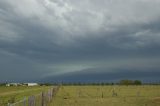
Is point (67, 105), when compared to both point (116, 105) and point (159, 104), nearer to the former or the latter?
point (116, 105)

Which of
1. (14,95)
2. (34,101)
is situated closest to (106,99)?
(14,95)

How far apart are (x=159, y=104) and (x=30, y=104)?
87.7ft

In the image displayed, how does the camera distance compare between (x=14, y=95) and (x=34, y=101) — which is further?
(x=14, y=95)

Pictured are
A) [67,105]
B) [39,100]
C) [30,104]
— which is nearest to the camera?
[30,104]

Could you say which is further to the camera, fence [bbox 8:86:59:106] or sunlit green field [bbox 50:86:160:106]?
sunlit green field [bbox 50:86:160:106]

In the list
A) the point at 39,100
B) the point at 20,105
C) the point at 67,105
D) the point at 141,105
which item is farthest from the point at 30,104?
the point at 141,105

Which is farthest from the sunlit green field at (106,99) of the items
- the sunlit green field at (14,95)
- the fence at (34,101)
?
the fence at (34,101)

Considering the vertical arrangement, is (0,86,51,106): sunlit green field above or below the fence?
above

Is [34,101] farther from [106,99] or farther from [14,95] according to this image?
[14,95]

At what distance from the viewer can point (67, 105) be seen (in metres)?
39.8

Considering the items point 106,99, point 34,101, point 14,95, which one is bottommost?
point 34,101

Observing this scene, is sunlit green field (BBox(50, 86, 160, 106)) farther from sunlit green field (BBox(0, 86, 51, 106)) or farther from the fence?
the fence

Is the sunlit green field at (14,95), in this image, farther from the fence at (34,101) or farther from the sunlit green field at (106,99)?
the fence at (34,101)

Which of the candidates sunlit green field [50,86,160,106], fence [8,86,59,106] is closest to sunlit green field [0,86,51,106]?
sunlit green field [50,86,160,106]
